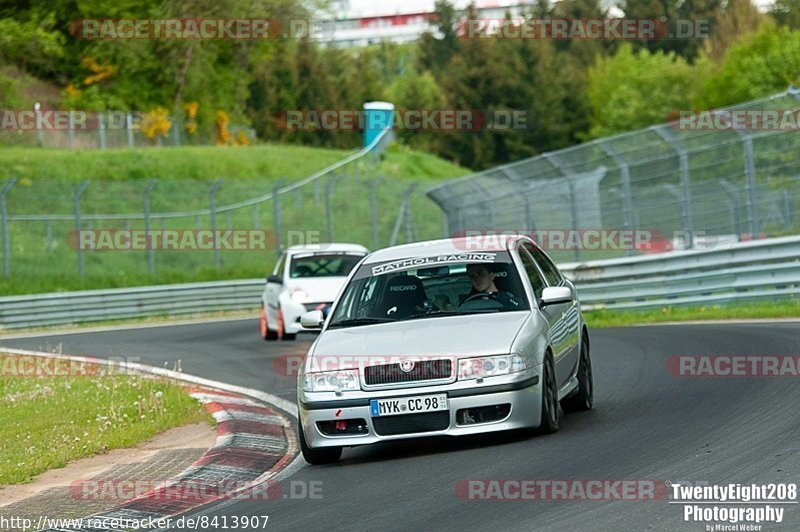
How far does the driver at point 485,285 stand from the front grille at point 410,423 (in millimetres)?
1284

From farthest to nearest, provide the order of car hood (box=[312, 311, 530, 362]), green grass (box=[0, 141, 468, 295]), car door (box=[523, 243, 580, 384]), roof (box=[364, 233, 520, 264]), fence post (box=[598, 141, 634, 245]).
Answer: green grass (box=[0, 141, 468, 295]) → fence post (box=[598, 141, 634, 245]) → roof (box=[364, 233, 520, 264]) → car door (box=[523, 243, 580, 384]) → car hood (box=[312, 311, 530, 362])

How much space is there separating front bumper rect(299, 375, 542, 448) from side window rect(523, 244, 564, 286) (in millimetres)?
2132

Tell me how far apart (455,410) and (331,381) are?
84 centimetres

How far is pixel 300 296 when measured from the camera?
21.0 metres

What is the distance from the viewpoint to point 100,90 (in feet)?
199

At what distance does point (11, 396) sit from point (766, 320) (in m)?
9.43

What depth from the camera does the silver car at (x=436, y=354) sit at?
890 cm

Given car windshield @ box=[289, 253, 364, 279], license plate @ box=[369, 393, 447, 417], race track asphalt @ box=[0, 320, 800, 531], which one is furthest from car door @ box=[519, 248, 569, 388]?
car windshield @ box=[289, 253, 364, 279]

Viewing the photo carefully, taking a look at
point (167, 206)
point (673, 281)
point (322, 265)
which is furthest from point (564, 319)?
point (167, 206)

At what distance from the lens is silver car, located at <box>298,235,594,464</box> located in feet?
29.2

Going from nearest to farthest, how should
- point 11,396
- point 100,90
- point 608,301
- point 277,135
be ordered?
point 11,396 < point 608,301 < point 100,90 < point 277,135

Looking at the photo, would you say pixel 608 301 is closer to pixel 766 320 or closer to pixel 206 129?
pixel 766 320

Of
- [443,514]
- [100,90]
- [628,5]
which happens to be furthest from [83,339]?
[628,5]

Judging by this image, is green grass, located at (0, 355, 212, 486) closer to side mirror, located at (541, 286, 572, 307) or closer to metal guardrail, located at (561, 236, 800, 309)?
side mirror, located at (541, 286, 572, 307)
